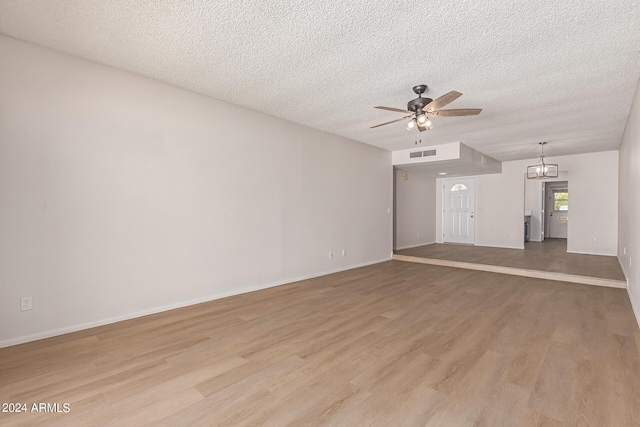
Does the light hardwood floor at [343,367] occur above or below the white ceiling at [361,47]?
below

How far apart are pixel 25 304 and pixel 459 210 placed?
9930 millimetres

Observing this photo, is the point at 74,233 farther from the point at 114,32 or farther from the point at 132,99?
the point at 114,32

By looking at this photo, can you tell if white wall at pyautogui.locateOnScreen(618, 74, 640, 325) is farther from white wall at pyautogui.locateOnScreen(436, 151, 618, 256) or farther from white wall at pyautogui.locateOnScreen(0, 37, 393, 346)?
white wall at pyautogui.locateOnScreen(0, 37, 393, 346)

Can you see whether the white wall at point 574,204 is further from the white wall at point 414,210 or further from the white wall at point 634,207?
the white wall at point 634,207

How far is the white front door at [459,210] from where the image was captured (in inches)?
365

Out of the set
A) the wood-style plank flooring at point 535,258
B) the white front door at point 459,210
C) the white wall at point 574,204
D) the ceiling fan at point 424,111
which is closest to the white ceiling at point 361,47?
the ceiling fan at point 424,111

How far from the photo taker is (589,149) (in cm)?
697

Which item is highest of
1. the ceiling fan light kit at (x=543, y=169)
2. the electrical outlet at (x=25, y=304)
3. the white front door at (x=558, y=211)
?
the ceiling fan light kit at (x=543, y=169)

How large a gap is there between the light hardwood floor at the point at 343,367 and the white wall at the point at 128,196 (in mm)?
387

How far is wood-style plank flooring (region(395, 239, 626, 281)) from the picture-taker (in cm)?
552

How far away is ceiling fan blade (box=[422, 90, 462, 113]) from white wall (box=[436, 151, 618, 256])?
21.4ft

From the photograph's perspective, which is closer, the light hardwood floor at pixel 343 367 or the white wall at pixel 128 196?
the light hardwood floor at pixel 343 367

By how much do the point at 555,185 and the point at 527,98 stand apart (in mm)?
10206

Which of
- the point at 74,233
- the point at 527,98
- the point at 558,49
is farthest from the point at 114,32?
the point at 527,98
